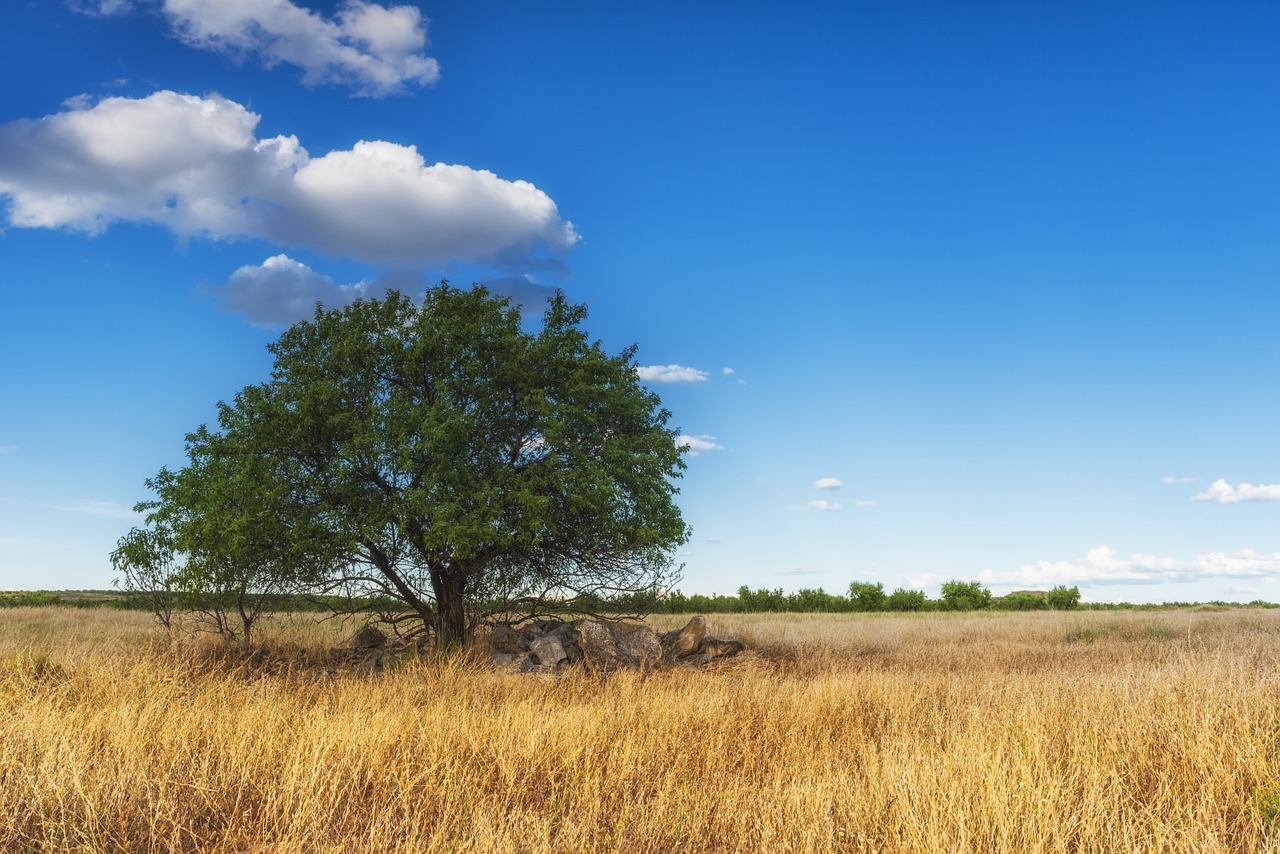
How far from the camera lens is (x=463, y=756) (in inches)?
332

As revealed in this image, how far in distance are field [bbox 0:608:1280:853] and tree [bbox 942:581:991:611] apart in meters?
53.1

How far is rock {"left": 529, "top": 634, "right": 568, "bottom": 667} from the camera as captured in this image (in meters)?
16.2

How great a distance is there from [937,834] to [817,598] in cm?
5259

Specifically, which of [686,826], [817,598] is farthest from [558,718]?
[817,598]

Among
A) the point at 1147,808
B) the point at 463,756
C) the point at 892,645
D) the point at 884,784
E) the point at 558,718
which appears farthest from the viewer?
the point at 892,645

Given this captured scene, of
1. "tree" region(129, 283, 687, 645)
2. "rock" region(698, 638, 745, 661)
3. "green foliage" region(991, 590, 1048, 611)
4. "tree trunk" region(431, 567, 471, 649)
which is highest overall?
"tree" region(129, 283, 687, 645)

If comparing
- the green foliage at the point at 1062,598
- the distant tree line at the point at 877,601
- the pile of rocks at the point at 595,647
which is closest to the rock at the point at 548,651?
the pile of rocks at the point at 595,647

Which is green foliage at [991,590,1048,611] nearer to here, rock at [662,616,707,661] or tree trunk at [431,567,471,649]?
rock at [662,616,707,661]

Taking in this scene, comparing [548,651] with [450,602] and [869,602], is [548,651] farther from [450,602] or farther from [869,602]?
[869,602]

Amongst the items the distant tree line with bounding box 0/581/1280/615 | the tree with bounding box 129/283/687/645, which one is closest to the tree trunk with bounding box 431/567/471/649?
the tree with bounding box 129/283/687/645

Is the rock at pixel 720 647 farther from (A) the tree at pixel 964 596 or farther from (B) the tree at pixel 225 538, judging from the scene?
(A) the tree at pixel 964 596

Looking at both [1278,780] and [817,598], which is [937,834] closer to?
[1278,780]

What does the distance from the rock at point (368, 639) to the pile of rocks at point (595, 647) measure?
112 inches

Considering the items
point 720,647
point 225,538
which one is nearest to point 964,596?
point 720,647
